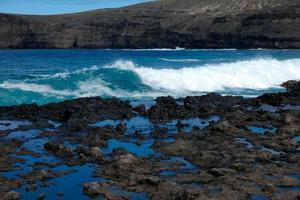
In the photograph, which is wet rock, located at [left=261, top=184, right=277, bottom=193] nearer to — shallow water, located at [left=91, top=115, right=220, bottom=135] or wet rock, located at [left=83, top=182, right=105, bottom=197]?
wet rock, located at [left=83, top=182, right=105, bottom=197]

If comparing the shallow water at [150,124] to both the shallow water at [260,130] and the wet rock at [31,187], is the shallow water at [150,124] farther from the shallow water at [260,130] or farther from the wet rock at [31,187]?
the wet rock at [31,187]

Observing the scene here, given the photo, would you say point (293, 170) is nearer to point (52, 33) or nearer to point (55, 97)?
point (55, 97)

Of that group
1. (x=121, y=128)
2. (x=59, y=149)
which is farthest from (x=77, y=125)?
(x=59, y=149)

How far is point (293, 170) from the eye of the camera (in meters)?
8.79

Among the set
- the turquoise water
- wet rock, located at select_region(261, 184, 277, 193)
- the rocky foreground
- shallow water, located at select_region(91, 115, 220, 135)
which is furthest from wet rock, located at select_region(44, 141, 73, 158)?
the turquoise water

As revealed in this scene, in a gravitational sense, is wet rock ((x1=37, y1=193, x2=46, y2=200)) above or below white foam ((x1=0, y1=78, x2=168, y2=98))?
above

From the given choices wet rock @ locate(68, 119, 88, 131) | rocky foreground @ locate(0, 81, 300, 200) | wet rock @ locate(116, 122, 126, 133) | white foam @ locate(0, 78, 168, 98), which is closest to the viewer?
rocky foreground @ locate(0, 81, 300, 200)

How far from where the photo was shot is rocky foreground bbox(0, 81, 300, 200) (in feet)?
25.6

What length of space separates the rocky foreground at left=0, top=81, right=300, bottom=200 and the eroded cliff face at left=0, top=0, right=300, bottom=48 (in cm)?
8120

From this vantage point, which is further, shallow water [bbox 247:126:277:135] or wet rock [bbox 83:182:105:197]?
shallow water [bbox 247:126:277:135]

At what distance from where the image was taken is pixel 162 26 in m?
106

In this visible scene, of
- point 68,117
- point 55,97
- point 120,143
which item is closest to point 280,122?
point 120,143

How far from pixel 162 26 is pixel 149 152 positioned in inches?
3823

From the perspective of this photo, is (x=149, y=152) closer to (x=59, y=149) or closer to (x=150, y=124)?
(x=59, y=149)
